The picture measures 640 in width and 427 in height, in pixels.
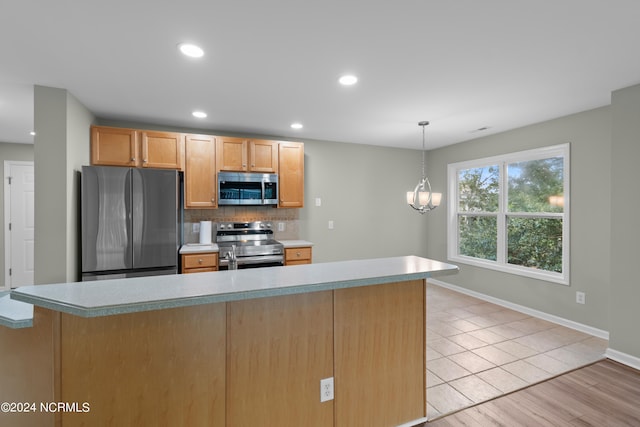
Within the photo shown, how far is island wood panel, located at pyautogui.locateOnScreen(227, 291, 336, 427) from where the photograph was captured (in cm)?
149

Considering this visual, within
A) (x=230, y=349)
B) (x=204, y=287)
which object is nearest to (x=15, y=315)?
(x=204, y=287)

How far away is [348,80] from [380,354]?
2.11m

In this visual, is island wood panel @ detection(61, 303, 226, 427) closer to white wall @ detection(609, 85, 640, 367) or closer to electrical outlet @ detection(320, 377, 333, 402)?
electrical outlet @ detection(320, 377, 333, 402)

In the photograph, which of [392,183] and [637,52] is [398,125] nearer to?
[392,183]

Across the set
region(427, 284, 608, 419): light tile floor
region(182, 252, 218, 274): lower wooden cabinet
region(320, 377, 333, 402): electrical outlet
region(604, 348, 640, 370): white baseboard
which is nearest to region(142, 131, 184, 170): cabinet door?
region(182, 252, 218, 274): lower wooden cabinet

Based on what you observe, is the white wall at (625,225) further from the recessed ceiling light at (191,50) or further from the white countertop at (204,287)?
the recessed ceiling light at (191,50)

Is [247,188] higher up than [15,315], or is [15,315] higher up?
[247,188]

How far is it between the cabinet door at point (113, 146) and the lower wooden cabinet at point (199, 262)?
126 centimetres

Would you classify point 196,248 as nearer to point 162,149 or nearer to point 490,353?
point 162,149

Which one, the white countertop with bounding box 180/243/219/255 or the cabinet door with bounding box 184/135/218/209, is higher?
the cabinet door with bounding box 184/135/218/209

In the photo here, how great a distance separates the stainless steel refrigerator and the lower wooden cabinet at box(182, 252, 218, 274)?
12 centimetres

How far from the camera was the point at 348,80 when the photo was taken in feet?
8.49

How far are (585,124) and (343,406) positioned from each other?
12.7 ft

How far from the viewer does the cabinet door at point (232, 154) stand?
3895 mm
